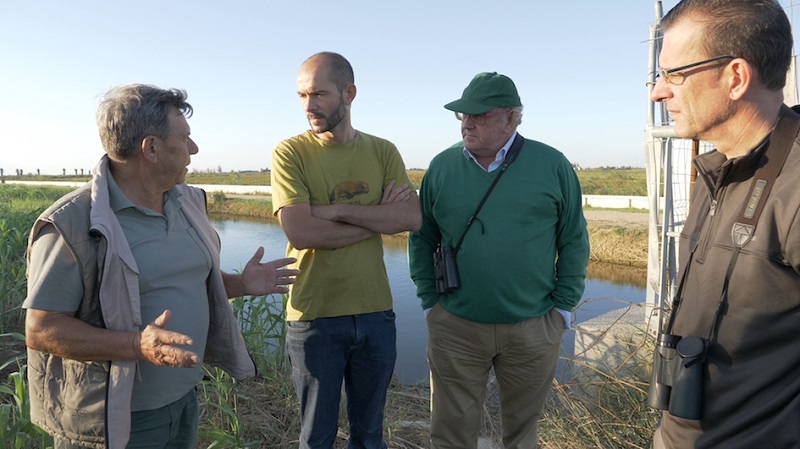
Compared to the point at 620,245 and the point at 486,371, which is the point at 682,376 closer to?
the point at 486,371

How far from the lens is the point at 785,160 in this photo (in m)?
1.15

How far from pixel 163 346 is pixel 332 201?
113 cm

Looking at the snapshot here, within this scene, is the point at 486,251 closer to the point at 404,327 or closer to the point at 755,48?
the point at 755,48

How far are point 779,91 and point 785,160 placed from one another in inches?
7.2

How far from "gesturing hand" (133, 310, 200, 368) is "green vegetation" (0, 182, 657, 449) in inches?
37.2

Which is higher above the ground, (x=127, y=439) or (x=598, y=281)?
(x=127, y=439)

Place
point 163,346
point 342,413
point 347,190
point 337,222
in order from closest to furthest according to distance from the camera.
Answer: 1. point 163,346
2. point 337,222
3. point 347,190
4. point 342,413

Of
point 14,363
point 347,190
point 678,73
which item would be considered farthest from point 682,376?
point 14,363

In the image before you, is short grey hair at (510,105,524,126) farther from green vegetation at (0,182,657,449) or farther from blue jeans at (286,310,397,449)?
green vegetation at (0,182,657,449)

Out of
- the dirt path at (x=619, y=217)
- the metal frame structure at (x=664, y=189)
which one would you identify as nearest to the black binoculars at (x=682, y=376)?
the metal frame structure at (x=664, y=189)

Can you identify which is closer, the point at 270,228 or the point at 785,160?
the point at 785,160

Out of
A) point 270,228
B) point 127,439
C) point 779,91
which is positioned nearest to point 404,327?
point 127,439

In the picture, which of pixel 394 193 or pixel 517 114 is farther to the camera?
pixel 517 114

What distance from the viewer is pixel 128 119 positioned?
163cm
